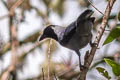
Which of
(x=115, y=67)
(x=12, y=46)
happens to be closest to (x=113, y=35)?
(x=115, y=67)

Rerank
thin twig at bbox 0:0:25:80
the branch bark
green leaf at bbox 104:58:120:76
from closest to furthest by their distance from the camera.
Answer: the branch bark → green leaf at bbox 104:58:120:76 → thin twig at bbox 0:0:25:80

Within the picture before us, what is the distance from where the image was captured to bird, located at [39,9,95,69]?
1.59m

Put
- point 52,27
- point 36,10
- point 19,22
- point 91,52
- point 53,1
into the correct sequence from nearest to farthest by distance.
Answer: point 91,52
point 52,27
point 19,22
point 36,10
point 53,1

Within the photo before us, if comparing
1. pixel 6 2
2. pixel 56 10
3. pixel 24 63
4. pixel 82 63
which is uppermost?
pixel 82 63

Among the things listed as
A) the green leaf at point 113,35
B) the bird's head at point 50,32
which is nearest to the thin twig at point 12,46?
the bird's head at point 50,32

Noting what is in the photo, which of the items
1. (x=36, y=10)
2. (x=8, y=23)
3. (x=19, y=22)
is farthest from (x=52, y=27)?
(x=36, y=10)

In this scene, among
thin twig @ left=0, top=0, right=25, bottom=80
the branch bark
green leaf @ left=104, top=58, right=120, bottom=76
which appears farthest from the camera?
thin twig @ left=0, top=0, right=25, bottom=80

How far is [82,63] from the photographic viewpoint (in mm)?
1635

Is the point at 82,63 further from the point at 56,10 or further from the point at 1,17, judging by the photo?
the point at 56,10

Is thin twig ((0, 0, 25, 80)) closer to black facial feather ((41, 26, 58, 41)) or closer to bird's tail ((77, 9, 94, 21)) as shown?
black facial feather ((41, 26, 58, 41))

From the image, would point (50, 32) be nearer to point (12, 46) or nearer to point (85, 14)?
point (85, 14)

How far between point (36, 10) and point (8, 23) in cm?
41

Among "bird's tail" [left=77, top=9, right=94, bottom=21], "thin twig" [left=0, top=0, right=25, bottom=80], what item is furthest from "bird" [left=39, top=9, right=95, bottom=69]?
"thin twig" [left=0, top=0, right=25, bottom=80]

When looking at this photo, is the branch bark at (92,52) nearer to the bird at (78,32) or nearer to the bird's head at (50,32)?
the bird at (78,32)
